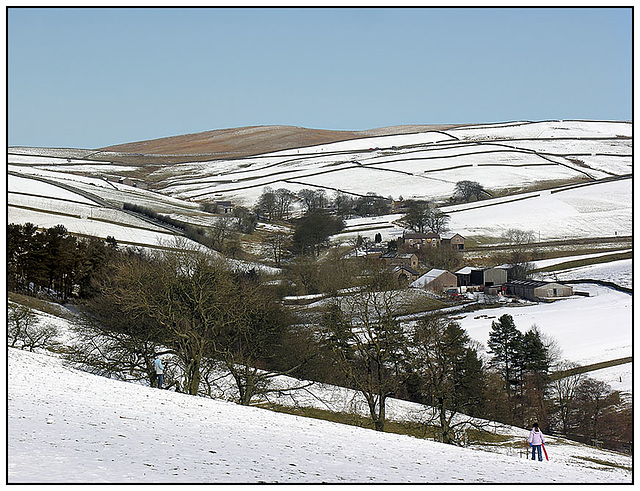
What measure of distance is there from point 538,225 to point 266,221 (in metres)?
45.8

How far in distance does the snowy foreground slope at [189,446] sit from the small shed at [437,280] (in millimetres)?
57059

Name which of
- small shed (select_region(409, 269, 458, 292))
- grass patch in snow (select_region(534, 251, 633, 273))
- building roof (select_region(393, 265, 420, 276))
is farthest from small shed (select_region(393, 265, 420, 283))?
grass patch in snow (select_region(534, 251, 633, 273))

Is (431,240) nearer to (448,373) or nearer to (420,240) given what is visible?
(420,240)

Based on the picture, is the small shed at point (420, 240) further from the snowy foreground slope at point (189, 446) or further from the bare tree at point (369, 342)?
the snowy foreground slope at point (189, 446)

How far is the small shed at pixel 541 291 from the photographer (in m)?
71.1

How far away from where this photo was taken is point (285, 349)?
37.7 m

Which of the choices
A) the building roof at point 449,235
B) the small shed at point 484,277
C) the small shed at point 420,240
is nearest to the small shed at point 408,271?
the small shed at point 484,277

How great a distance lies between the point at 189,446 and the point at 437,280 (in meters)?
68.1

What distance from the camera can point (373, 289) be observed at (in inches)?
1438

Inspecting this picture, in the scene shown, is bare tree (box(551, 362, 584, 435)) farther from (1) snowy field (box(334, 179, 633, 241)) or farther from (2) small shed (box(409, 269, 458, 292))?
(1) snowy field (box(334, 179, 633, 241))

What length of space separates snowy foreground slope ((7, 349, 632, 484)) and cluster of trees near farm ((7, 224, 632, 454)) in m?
9.86

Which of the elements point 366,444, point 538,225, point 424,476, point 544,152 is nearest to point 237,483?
point 424,476

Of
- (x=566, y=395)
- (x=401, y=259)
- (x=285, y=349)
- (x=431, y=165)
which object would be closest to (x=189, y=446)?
(x=285, y=349)

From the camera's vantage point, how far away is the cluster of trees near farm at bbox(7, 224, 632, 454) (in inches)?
1353
